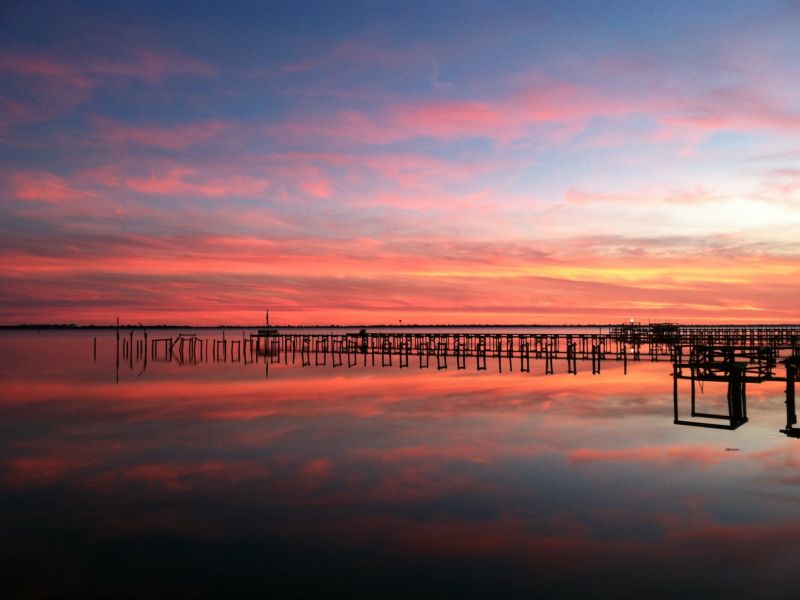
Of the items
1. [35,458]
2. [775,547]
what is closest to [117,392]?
[35,458]

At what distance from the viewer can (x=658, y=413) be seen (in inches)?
927

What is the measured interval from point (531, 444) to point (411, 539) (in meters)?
8.28

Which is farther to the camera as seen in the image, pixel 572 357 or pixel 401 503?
pixel 572 357

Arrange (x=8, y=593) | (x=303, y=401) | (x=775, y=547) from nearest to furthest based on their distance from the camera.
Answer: (x=8, y=593)
(x=775, y=547)
(x=303, y=401)

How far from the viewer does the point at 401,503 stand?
12883mm

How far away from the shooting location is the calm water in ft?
31.1

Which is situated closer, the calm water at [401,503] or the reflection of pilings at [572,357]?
the calm water at [401,503]

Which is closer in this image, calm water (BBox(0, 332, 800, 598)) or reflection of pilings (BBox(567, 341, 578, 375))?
calm water (BBox(0, 332, 800, 598))

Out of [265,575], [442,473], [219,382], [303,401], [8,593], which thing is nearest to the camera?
[8,593]

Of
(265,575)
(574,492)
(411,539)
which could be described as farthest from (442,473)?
(265,575)

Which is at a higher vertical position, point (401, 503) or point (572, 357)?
point (572, 357)

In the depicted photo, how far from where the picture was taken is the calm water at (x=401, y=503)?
31.1ft

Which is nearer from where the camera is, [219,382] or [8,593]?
[8,593]

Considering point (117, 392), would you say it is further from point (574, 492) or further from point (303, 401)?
point (574, 492)
